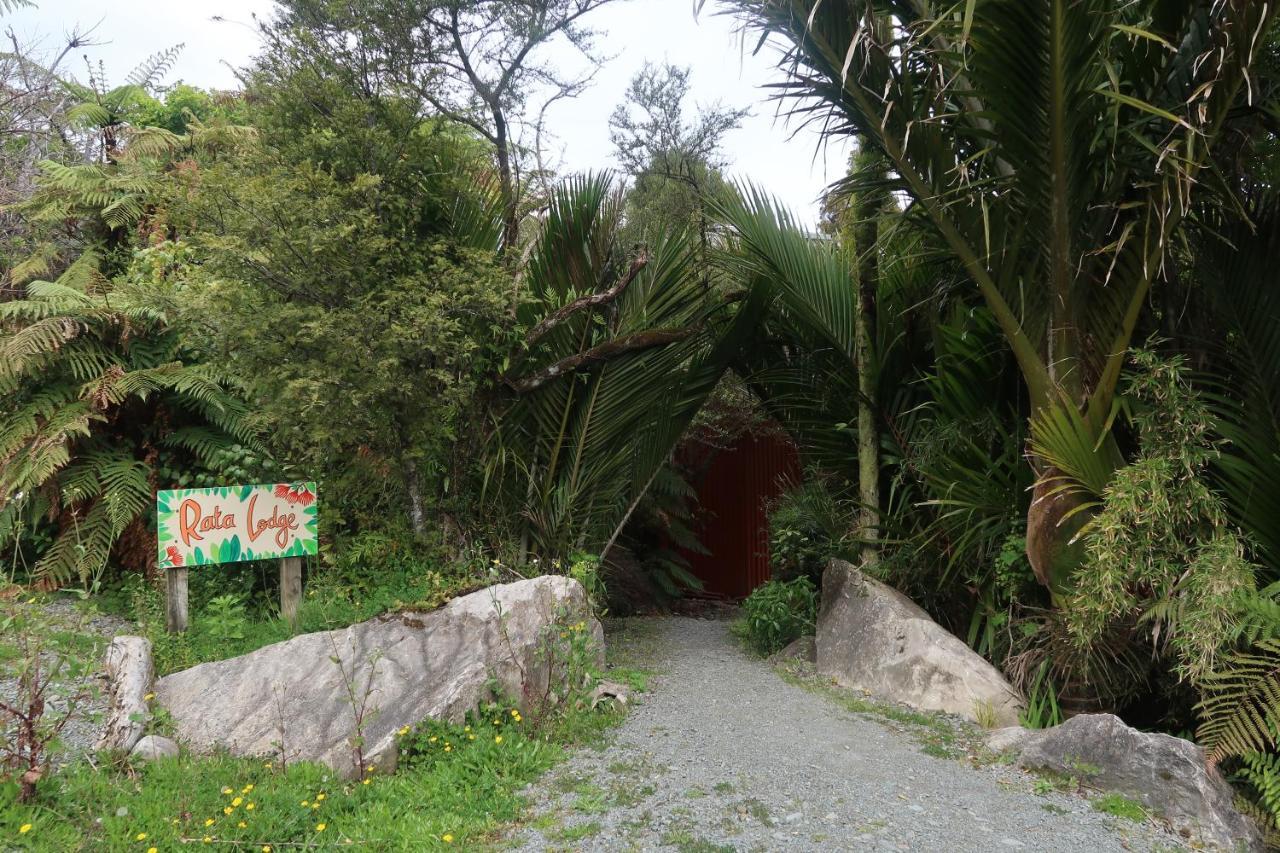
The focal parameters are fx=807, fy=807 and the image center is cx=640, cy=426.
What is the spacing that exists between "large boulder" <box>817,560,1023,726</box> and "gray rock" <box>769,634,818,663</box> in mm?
228

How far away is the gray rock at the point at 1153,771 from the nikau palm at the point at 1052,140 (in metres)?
0.77

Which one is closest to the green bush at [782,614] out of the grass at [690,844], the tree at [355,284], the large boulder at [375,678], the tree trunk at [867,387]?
the tree trunk at [867,387]

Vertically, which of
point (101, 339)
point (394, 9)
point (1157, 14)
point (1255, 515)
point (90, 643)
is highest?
point (394, 9)

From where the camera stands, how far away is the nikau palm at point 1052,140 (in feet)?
10.6

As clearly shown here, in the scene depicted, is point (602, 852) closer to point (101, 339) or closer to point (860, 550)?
point (860, 550)

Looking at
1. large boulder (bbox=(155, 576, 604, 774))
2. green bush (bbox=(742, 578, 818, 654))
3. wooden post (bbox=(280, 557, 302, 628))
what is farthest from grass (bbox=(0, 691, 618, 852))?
green bush (bbox=(742, 578, 818, 654))

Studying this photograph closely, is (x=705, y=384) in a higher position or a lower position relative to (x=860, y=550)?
higher

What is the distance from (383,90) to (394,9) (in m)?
0.64

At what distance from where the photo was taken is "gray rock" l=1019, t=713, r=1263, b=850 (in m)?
3.02

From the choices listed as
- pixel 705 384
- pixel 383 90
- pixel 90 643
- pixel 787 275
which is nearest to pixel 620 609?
pixel 705 384

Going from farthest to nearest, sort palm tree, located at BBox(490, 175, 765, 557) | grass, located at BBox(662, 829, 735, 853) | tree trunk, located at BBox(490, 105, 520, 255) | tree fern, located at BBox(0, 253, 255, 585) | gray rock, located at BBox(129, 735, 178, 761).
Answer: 1. tree trunk, located at BBox(490, 105, 520, 255)
2. palm tree, located at BBox(490, 175, 765, 557)
3. tree fern, located at BBox(0, 253, 255, 585)
4. gray rock, located at BBox(129, 735, 178, 761)
5. grass, located at BBox(662, 829, 735, 853)

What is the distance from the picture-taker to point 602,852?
266 cm

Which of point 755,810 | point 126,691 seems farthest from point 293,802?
point 755,810

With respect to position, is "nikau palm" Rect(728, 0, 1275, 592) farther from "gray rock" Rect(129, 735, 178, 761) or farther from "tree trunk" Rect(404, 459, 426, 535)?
"gray rock" Rect(129, 735, 178, 761)
